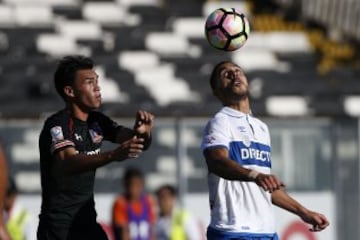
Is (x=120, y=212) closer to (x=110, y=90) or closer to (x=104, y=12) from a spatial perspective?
(x=110, y=90)

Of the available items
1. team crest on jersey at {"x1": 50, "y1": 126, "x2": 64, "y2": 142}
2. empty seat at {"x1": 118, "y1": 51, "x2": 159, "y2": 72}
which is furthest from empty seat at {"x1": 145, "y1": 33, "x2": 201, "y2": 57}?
team crest on jersey at {"x1": 50, "y1": 126, "x2": 64, "y2": 142}

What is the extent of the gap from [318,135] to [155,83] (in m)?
1.96

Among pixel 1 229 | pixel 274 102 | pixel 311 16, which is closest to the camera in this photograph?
pixel 1 229

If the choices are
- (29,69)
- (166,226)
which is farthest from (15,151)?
(166,226)

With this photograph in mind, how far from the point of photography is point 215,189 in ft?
24.9

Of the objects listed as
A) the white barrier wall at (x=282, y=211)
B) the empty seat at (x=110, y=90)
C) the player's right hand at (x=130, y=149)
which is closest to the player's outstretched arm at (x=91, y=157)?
the player's right hand at (x=130, y=149)

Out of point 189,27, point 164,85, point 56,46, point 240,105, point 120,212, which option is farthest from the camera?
point 189,27

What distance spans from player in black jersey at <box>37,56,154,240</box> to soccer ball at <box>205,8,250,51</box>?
4.74 feet

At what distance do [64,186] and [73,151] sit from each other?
0.75 ft

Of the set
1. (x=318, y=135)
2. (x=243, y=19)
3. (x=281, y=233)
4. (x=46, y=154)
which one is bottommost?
(x=281, y=233)

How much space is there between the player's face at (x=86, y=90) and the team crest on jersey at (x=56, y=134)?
224 millimetres

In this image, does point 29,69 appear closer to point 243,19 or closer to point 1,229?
point 243,19

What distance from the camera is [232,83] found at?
7.58 metres

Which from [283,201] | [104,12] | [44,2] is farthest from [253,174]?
[44,2]
